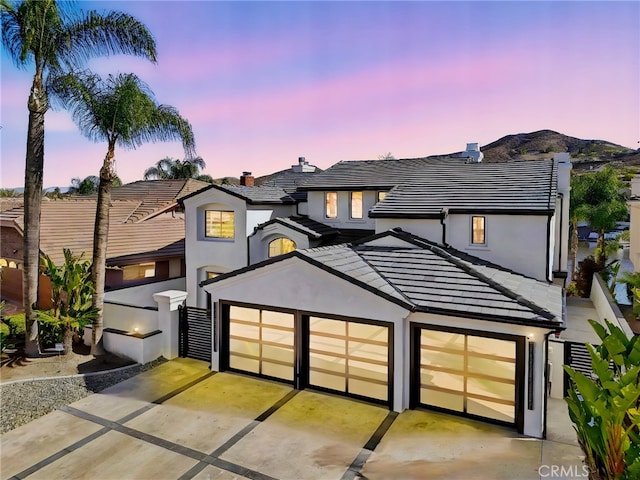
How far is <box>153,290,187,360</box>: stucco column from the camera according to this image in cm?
1371

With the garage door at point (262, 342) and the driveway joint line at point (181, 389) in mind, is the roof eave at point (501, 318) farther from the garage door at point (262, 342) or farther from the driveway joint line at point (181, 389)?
the driveway joint line at point (181, 389)

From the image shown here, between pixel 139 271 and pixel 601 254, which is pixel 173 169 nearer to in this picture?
pixel 139 271

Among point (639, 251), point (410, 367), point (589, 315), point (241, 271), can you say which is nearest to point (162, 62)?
point (241, 271)

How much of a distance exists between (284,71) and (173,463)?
20.0 m

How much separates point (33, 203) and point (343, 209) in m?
12.5

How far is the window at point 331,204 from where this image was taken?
20281 millimetres

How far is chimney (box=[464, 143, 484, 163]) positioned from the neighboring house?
1743cm

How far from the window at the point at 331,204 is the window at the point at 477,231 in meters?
7.25

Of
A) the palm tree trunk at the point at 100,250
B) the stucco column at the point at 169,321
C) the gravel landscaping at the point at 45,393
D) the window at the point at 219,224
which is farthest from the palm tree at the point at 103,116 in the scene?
the window at the point at 219,224

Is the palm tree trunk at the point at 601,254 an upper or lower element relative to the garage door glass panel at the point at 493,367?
upper

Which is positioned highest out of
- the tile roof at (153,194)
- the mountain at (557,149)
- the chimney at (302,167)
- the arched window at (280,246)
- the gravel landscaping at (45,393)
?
the mountain at (557,149)

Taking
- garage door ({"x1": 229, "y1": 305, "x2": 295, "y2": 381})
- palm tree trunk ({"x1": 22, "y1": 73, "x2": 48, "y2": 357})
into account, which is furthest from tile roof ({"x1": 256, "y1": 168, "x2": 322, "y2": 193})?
palm tree trunk ({"x1": 22, "y1": 73, "x2": 48, "y2": 357})
